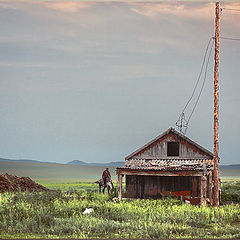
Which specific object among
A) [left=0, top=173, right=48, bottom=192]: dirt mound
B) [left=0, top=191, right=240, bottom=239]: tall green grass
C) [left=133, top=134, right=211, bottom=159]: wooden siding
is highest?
[left=133, top=134, right=211, bottom=159]: wooden siding

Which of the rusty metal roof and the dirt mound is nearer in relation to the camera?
the rusty metal roof

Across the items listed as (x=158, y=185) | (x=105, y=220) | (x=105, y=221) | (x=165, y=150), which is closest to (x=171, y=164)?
(x=165, y=150)

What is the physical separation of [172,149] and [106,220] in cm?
1419

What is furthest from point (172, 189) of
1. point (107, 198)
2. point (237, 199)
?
point (237, 199)

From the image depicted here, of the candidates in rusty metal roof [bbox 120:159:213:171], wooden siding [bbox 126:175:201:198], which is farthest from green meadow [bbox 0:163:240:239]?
wooden siding [bbox 126:175:201:198]

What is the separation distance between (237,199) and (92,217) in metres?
20.0

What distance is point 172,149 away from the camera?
33812mm

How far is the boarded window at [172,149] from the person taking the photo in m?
33.7

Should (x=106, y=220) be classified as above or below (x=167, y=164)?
below

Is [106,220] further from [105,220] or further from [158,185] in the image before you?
[158,185]

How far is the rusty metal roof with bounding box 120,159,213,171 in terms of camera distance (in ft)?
99.8

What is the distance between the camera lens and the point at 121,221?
21578 mm

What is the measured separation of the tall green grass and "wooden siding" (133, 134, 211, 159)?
6.97 metres

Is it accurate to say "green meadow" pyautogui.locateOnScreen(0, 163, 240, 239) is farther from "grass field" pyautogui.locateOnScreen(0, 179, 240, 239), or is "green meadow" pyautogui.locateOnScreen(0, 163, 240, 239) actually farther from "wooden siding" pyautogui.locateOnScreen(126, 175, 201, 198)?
"wooden siding" pyautogui.locateOnScreen(126, 175, 201, 198)
